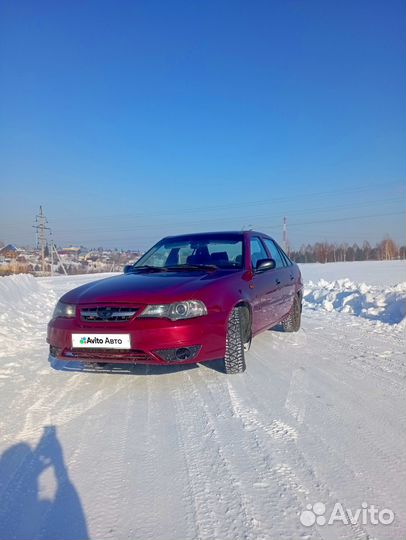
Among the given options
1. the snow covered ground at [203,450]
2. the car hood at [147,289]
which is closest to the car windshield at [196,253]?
the car hood at [147,289]

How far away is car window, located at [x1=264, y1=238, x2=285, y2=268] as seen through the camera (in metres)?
5.59

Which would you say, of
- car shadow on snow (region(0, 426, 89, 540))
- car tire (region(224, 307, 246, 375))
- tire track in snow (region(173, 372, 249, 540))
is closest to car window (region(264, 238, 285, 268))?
car tire (region(224, 307, 246, 375))

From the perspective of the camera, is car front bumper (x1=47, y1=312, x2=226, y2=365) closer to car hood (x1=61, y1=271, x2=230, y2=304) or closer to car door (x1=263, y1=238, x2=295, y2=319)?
car hood (x1=61, y1=271, x2=230, y2=304)

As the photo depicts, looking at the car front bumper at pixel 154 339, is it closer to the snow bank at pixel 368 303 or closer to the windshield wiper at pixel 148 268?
the windshield wiper at pixel 148 268

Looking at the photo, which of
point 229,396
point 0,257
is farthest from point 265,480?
point 0,257

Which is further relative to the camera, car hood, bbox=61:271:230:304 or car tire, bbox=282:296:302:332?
car tire, bbox=282:296:302:332

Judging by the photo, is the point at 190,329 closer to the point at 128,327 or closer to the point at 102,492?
the point at 128,327

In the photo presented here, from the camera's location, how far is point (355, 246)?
7175cm

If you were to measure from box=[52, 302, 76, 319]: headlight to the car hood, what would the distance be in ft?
0.16

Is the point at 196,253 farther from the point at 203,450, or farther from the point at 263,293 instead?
the point at 203,450

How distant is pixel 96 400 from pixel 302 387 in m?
1.77

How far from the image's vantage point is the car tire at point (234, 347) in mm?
3668

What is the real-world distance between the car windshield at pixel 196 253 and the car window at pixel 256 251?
0.61ft
